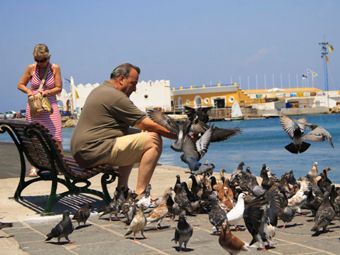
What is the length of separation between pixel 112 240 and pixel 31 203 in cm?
267

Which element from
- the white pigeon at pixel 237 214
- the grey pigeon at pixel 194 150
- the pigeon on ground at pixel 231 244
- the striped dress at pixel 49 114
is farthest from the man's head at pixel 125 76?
the pigeon on ground at pixel 231 244

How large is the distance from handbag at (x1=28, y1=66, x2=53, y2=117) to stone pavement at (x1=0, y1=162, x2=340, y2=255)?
7.63 feet

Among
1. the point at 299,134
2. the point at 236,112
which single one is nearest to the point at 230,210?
the point at 299,134

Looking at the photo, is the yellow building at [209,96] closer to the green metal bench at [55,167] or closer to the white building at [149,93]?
the white building at [149,93]

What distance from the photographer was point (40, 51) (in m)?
8.98

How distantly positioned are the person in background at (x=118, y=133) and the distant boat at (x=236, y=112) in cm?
8730

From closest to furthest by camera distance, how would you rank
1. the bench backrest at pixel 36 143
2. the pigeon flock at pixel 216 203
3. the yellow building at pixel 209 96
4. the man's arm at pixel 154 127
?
1. the pigeon flock at pixel 216 203
2. the man's arm at pixel 154 127
3. the bench backrest at pixel 36 143
4. the yellow building at pixel 209 96

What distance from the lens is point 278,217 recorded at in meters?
6.25

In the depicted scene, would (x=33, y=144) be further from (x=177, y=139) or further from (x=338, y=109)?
(x=338, y=109)

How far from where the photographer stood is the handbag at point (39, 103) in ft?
30.5

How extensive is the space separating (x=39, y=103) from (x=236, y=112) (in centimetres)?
8723

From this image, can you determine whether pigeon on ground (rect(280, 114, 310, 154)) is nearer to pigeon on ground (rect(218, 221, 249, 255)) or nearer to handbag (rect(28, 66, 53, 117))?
pigeon on ground (rect(218, 221, 249, 255))

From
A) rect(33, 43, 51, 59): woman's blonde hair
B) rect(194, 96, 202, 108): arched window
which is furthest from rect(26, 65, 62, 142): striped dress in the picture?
rect(194, 96, 202, 108): arched window

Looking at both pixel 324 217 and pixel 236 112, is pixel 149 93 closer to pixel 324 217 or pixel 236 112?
pixel 236 112
